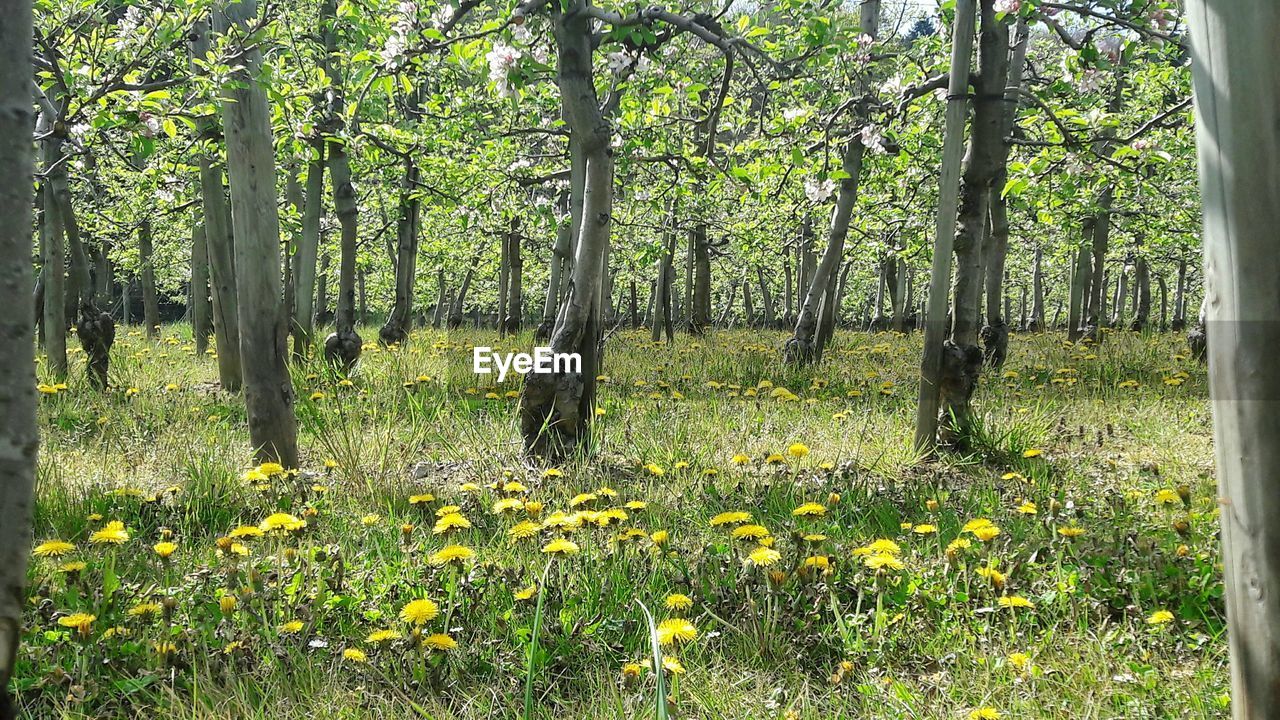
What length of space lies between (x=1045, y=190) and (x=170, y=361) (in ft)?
36.6

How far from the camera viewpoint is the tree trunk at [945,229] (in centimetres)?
505

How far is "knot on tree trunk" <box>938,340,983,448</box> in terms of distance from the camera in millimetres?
5469

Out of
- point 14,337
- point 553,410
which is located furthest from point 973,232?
point 14,337

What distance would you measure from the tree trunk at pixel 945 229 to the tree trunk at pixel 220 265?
618 cm

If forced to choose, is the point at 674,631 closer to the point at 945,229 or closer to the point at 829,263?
the point at 945,229

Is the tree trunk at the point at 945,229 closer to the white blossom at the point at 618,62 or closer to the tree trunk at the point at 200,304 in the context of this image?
the white blossom at the point at 618,62

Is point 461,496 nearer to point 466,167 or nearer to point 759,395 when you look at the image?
point 759,395

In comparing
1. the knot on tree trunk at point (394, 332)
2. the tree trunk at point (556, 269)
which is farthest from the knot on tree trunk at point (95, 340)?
the tree trunk at point (556, 269)

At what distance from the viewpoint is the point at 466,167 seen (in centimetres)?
1004

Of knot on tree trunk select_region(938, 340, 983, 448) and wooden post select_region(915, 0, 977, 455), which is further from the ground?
wooden post select_region(915, 0, 977, 455)

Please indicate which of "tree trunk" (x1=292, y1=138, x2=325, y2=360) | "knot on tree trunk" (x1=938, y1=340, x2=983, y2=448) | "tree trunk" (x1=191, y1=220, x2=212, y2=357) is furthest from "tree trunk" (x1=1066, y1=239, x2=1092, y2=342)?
"tree trunk" (x1=191, y1=220, x2=212, y2=357)

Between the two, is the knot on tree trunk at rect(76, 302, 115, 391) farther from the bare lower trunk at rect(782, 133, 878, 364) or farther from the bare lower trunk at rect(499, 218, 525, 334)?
the bare lower trunk at rect(499, 218, 525, 334)

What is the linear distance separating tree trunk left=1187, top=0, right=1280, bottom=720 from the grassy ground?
2.42 feet

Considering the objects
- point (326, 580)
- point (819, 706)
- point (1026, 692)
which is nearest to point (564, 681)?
point (819, 706)
